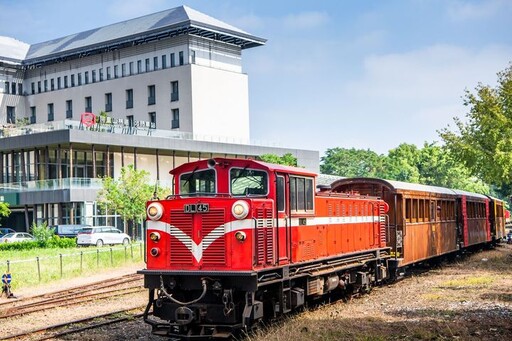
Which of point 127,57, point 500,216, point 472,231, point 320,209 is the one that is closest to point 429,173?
point 127,57

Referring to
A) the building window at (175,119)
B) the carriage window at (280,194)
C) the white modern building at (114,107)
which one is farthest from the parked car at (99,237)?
the carriage window at (280,194)

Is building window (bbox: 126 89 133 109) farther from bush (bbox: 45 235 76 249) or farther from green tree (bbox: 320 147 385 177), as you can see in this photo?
green tree (bbox: 320 147 385 177)

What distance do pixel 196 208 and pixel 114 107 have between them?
75733 millimetres

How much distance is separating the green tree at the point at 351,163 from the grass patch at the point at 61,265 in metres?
101

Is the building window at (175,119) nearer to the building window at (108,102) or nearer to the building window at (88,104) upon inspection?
the building window at (108,102)

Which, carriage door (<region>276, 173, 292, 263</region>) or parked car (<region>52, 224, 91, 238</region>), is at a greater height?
carriage door (<region>276, 173, 292, 263</region>)

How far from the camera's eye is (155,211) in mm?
15148

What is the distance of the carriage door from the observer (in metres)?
15.4

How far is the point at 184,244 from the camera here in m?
14.9

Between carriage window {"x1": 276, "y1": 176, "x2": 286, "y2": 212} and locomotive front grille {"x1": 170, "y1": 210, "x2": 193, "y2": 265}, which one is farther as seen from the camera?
carriage window {"x1": 276, "y1": 176, "x2": 286, "y2": 212}

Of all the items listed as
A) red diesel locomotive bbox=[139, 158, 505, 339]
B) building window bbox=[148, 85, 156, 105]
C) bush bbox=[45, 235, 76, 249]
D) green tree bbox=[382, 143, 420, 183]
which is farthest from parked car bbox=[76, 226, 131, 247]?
green tree bbox=[382, 143, 420, 183]

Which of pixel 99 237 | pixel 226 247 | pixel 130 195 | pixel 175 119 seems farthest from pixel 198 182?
pixel 175 119

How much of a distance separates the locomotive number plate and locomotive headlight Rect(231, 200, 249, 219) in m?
0.61

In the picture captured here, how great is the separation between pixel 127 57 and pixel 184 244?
74455 millimetres
